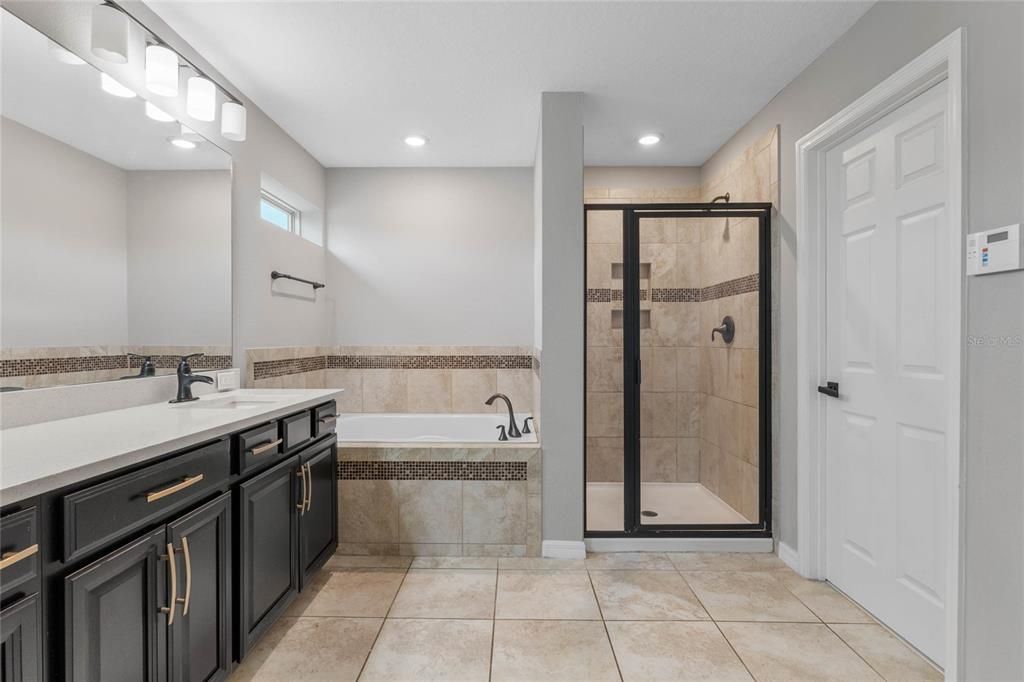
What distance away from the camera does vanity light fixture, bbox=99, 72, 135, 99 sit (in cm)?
189

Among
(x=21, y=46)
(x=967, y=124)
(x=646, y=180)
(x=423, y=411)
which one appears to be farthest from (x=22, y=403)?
(x=646, y=180)

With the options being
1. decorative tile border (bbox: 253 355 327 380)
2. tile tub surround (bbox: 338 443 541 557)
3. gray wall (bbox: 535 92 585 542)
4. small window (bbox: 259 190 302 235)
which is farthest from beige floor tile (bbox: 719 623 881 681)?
small window (bbox: 259 190 302 235)

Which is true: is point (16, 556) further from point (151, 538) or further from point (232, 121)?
point (232, 121)

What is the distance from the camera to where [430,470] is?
2785 millimetres

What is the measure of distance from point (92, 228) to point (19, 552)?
1.28 metres

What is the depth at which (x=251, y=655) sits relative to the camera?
1.92 m

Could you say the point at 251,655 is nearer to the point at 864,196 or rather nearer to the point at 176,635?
the point at 176,635

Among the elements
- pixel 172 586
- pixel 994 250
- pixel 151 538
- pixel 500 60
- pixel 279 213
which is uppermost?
pixel 500 60

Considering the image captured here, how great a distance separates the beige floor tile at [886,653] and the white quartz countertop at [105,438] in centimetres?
234

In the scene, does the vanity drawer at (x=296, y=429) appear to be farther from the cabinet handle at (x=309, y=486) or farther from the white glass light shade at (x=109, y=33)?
the white glass light shade at (x=109, y=33)

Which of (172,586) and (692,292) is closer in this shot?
(172,586)

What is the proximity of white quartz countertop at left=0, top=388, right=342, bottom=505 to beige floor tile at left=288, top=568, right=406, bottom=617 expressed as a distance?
0.87 metres

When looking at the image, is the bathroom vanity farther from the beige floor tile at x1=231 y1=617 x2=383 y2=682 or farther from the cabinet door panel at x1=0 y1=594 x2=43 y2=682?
the beige floor tile at x1=231 y1=617 x2=383 y2=682

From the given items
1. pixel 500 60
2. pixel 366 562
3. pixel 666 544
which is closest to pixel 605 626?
pixel 666 544
